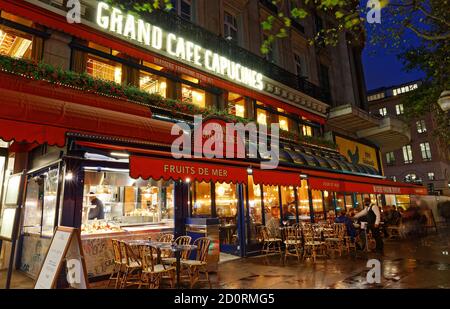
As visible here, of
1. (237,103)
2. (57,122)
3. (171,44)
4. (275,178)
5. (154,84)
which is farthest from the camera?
(237,103)

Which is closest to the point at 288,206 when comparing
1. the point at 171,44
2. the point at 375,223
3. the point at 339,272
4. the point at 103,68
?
the point at 375,223

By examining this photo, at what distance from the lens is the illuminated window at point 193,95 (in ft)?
37.7

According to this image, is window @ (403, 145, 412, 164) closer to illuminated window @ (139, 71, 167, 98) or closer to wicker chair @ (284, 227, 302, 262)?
wicker chair @ (284, 227, 302, 262)

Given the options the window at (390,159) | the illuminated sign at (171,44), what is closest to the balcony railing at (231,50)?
the illuminated sign at (171,44)

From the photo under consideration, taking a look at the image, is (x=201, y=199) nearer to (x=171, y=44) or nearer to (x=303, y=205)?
(x=171, y=44)

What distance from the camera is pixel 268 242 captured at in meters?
10.6

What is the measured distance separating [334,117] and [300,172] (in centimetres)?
876

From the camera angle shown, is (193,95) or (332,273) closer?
(332,273)

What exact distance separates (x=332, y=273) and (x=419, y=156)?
148 feet

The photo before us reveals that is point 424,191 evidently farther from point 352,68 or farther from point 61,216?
point 61,216

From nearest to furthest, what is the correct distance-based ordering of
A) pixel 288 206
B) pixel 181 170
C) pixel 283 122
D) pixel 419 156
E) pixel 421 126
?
1. pixel 181 170
2. pixel 288 206
3. pixel 283 122
4. pixel 419 156
5. pixel 421 126

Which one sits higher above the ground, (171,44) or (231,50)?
(231,50)

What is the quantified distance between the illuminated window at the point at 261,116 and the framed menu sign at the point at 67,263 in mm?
10714
